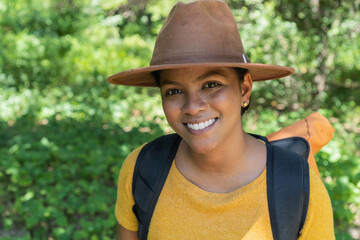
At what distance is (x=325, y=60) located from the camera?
19.2ft

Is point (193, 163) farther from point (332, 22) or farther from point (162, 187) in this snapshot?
point (332, 22)

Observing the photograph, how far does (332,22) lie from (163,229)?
5035 millimetres

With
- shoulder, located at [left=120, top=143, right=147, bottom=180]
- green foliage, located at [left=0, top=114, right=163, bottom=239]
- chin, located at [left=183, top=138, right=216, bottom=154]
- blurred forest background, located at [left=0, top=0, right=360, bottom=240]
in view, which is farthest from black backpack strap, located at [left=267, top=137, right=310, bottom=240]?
green foliage, located at [left=0, top=114, right=163, bottom=239]

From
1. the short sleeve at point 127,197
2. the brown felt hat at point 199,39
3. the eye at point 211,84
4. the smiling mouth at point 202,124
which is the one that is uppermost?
the brown felt hat at point 199,39

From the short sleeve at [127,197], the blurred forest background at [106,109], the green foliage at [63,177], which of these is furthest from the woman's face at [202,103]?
the green foliage at [63,177]

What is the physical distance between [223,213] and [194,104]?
0.42m

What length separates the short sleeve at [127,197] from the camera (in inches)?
64.6

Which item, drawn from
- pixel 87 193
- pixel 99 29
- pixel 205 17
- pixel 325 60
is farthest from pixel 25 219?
pixel 99 29

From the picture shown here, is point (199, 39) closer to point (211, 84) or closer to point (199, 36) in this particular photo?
point (199, 36)

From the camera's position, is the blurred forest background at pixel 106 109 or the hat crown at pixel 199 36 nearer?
the hat crown at pixel 199 36

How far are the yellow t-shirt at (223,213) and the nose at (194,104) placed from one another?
32 centimetres

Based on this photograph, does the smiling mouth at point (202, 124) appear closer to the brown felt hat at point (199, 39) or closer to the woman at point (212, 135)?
the woman at point (212, 135)

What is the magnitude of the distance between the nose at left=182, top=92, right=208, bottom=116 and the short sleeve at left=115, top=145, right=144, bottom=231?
0.39 m

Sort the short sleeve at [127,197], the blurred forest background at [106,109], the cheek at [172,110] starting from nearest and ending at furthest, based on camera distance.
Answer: the cheek at [172,110]
the short sleeve at [127,197]
the blurred forest background at [106,109]
